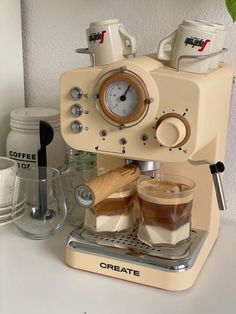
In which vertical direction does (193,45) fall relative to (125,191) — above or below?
above

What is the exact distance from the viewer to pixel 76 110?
703 millimetres

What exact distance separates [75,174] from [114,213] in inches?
7.0

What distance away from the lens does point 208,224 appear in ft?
2.66

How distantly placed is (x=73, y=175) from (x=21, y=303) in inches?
11.7

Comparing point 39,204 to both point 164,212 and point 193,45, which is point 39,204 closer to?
point 164,212

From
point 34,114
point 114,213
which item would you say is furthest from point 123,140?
point 34,114

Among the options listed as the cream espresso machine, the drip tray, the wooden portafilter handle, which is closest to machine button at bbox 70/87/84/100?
the cream espresso machine

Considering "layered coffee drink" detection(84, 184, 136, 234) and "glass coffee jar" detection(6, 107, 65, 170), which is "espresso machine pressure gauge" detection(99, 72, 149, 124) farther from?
"glass coffee jar" detection(6, 107, 65, 170)

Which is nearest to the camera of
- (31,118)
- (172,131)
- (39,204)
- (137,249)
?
(172,131)

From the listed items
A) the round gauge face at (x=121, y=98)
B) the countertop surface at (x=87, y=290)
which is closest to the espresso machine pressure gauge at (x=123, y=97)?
the round gauge face at (x=121, y=98)

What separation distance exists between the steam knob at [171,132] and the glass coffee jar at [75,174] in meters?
0.28

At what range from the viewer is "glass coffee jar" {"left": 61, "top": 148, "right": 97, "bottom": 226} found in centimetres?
91

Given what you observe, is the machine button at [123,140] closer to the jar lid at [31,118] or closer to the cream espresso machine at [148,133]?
the cream espresso machine at [148,133]

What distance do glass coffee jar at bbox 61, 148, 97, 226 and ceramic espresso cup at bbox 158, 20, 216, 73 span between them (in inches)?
11.6
